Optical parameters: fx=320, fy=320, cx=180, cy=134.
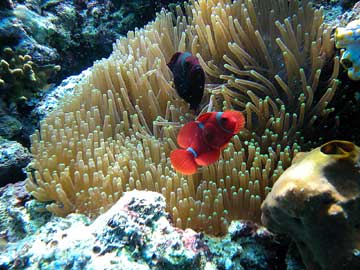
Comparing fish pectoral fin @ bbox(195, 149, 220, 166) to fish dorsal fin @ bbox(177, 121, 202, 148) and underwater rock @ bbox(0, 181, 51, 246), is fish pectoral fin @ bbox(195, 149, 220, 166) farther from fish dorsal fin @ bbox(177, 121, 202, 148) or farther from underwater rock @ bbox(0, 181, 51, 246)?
underwater rock @ bbox(0, 181, 51, 246)

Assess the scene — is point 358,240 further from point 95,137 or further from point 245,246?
point 95,137

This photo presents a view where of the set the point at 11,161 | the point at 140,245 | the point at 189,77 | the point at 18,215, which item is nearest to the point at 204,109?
the point at 189,77

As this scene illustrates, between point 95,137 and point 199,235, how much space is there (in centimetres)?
116

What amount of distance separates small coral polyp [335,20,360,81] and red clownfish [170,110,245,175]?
835 millimetres

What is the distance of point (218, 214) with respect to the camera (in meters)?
2.00

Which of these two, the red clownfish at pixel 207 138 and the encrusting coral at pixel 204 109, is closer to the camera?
the red clownfish at pixel 207 138

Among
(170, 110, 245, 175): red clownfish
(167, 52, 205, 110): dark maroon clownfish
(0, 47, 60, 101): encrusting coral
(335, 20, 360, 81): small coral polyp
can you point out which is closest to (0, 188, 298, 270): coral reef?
(170, 110, 245, 175): red clownfish

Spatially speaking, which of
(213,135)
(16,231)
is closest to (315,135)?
(213,135)

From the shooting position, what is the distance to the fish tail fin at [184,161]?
1.92m

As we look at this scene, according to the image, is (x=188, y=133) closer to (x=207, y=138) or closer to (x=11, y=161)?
(x=207, y=138)

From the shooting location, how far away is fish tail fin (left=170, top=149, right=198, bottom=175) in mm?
1922

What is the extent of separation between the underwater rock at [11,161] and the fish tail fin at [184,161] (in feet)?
6.18

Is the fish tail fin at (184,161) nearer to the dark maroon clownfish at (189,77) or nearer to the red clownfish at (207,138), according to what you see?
the red clownfish at (207,138)

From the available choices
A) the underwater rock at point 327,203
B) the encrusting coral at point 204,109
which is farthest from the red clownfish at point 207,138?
the underwater rock at point 327,203
